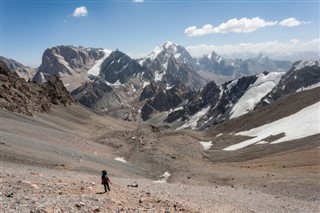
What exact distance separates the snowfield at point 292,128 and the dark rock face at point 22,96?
197ft

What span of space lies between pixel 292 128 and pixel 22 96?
86.2 m

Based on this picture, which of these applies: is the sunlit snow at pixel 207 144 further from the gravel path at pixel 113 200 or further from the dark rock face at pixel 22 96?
the gravel path at pixel 113 200

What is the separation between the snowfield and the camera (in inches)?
3113

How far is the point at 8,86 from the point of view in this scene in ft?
398

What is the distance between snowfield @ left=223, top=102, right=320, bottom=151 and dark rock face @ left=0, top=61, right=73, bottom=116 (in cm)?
5995

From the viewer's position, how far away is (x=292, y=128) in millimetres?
86938

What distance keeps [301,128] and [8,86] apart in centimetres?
8929

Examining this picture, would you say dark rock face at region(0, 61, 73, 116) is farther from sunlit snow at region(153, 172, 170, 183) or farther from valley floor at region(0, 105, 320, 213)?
sunlit snow at region(153, 172, 170, 183)

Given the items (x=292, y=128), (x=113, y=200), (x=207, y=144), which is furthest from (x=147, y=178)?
(x=207, y=144)

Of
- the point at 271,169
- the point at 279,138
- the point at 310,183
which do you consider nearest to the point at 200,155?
the point at 279,138

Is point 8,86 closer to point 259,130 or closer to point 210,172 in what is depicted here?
point 259,130

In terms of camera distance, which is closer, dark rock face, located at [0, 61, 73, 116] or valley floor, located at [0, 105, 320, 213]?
valley floor, located at [0, 105, 320, 213]

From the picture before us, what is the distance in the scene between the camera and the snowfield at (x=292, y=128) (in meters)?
79.1

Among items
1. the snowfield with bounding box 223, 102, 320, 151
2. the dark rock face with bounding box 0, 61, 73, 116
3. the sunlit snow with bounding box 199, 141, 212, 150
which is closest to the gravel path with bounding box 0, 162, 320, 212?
the snowfield with bounding box 223, 102, 320, 151
